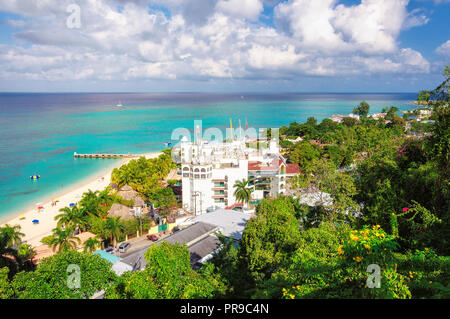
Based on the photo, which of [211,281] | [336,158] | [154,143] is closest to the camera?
[211,281]

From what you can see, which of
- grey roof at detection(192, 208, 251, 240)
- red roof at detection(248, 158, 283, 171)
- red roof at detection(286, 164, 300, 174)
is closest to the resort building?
red roof at detection(248, 158, 283, 171)

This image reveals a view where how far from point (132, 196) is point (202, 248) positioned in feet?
50.2

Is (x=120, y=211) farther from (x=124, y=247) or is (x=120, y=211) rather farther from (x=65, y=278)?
(x=65, y=278)

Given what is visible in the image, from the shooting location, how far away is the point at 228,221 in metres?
20.2

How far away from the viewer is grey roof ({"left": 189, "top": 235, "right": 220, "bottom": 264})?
16.2 m

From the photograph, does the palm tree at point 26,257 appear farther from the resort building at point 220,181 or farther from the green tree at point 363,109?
the green tree at point 363,109

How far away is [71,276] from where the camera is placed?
9.03 metres

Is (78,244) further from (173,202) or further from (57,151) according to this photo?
(57,151)

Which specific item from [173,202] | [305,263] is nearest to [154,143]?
[173,202]

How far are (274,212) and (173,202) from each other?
1545cm

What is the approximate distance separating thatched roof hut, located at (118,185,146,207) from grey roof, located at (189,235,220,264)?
1279cm

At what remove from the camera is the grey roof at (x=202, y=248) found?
16.2 m

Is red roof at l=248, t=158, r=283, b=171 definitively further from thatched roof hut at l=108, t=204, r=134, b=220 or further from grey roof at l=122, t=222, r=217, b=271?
thatched roof hut at l=108, t=204, r=134, b=220

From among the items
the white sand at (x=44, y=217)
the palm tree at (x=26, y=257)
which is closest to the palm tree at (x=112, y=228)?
the palm tree at (x=26, y=257)
